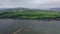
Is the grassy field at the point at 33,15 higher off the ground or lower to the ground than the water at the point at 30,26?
higher

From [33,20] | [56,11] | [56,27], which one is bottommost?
[56,27]

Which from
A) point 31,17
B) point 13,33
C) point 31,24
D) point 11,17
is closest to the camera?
point 13,33

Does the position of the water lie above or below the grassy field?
below

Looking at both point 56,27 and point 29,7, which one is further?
point 56,27

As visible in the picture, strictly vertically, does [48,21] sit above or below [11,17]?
below

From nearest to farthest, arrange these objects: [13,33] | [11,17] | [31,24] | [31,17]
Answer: [13,33] → [11,17] → [31,17] → [31,24]

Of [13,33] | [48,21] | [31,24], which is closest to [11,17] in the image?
[13,33]

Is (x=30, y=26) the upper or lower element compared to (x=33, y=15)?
lower

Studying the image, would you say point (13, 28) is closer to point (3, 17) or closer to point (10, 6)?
point (3, 17)

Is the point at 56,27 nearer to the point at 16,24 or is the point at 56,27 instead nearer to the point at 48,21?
the point at 48,21

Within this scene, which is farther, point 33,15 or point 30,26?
point 30,26
